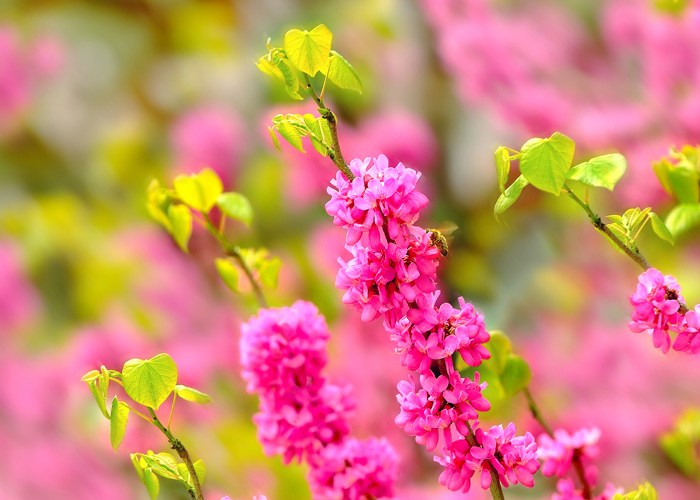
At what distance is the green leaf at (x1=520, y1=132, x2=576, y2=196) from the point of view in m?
0.23

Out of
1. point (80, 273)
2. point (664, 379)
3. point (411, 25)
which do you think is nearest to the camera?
point (664, 379)

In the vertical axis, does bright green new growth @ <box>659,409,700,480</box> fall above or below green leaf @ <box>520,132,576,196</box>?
below

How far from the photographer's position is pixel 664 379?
78 centimetres

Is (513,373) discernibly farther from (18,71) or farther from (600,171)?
(18,71)

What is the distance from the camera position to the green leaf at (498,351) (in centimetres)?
29

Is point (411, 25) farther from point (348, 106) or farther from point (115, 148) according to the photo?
point (115, 148)

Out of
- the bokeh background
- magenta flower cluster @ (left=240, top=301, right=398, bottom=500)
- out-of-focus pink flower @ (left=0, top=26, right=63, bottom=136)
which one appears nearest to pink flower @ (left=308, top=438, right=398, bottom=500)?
magenta flower cluster @ (left=240, top=301, right=398, bottom=500)

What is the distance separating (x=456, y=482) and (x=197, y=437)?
56 centimetres

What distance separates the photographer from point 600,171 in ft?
0.81

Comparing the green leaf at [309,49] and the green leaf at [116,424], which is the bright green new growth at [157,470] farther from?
the green leaf at [309,49]

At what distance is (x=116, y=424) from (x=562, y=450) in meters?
0.18

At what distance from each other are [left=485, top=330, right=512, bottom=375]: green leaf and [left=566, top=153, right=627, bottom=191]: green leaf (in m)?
0.08

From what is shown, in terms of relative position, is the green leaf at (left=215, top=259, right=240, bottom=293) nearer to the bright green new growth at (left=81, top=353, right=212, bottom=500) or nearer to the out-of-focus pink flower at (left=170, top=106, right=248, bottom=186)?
the bright green new growth at (left=81, top=353, right=212, bottom=500)

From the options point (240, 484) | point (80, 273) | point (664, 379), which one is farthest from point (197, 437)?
point (664, 379)
